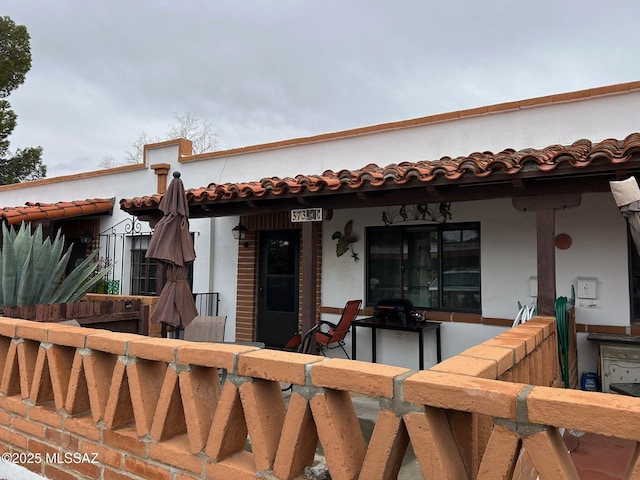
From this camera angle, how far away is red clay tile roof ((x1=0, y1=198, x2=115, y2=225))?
26.4ft

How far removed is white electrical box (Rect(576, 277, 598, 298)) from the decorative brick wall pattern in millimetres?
3060

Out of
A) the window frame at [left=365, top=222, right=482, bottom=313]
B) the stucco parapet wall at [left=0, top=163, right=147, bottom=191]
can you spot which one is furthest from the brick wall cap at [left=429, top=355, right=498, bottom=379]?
the stucco parapet wall at [left=0, top=163, right=147, bottom=191]

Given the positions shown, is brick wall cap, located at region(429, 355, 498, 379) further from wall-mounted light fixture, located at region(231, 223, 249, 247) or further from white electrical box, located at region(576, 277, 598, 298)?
wall-mounted light fixture, located at region(231, 223, 249, 247)

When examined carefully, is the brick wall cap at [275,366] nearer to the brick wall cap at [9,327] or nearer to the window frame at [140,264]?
the brick wall cap at [9,327]

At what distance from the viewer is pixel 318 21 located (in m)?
10.3

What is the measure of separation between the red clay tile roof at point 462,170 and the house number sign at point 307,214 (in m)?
0.38

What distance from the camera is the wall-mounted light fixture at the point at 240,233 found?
7902 mm

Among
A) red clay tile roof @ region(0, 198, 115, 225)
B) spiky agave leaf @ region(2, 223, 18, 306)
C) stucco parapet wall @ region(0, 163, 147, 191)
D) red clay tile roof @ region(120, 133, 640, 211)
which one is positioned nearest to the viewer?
red clay tile roof @ region(120, 133, 640, 211)

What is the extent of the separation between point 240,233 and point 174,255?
3.04 metres

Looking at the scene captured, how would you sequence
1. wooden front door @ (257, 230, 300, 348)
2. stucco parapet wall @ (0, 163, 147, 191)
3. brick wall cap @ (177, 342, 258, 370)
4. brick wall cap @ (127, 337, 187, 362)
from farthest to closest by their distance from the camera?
1. stucco parapet wall @ (0, 163, 147, 191)
2. wooden front door @ (257, 230, 300, 348)
3. brick wall cap @ (127, 337, 187, 362)
4. brick wall cap @ (177, 342, 258, 370)

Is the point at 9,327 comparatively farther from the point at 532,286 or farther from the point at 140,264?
the point at 140,264

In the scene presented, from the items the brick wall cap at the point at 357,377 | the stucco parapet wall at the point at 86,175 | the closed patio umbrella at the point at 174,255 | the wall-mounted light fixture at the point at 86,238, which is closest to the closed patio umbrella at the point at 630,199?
the brick wall cap at the point at 357,377

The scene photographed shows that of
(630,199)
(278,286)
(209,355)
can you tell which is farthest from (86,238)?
(630,199)

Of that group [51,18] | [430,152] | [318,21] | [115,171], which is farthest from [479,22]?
[51,18]
